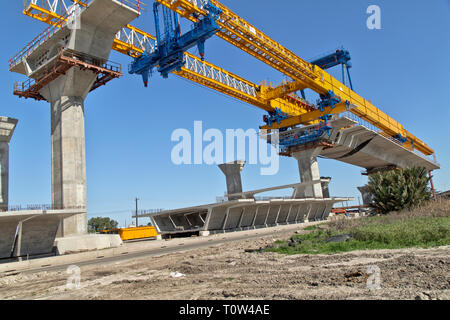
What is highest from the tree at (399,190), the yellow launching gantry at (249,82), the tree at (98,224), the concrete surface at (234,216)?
the yellow launching gantry at (249,82)

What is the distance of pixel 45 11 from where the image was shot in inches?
1079

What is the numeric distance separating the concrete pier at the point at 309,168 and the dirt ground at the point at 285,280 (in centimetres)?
3974

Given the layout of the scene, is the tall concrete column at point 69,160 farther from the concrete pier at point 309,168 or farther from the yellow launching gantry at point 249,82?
the concrete pier at point 309,168

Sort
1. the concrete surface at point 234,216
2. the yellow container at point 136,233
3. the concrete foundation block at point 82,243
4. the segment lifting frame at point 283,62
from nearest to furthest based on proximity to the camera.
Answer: the concrete foundation block at point 82,243
the segment lifting frame at point 283,62
the concrete surface at point 234,216
the yellow container at point 136,233

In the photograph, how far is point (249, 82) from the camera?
138ft

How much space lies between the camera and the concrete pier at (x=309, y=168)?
50.0 m

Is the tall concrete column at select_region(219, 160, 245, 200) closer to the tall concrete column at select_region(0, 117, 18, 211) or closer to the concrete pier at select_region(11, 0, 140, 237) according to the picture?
the concrete pier at select_region(11, 0, 140, 237)

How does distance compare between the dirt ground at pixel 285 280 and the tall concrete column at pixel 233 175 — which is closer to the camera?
the dirt ground at pixel 285 280

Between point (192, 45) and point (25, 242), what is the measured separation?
62.2 feet

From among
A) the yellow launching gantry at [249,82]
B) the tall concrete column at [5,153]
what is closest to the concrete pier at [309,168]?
the yellow launching gantry at [249,82]

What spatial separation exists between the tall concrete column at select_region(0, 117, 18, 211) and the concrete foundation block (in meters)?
8.07

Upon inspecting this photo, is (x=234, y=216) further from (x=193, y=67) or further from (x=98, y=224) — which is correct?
(x=98, y=224)

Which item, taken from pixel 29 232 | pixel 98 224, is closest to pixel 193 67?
pixel 29 232
